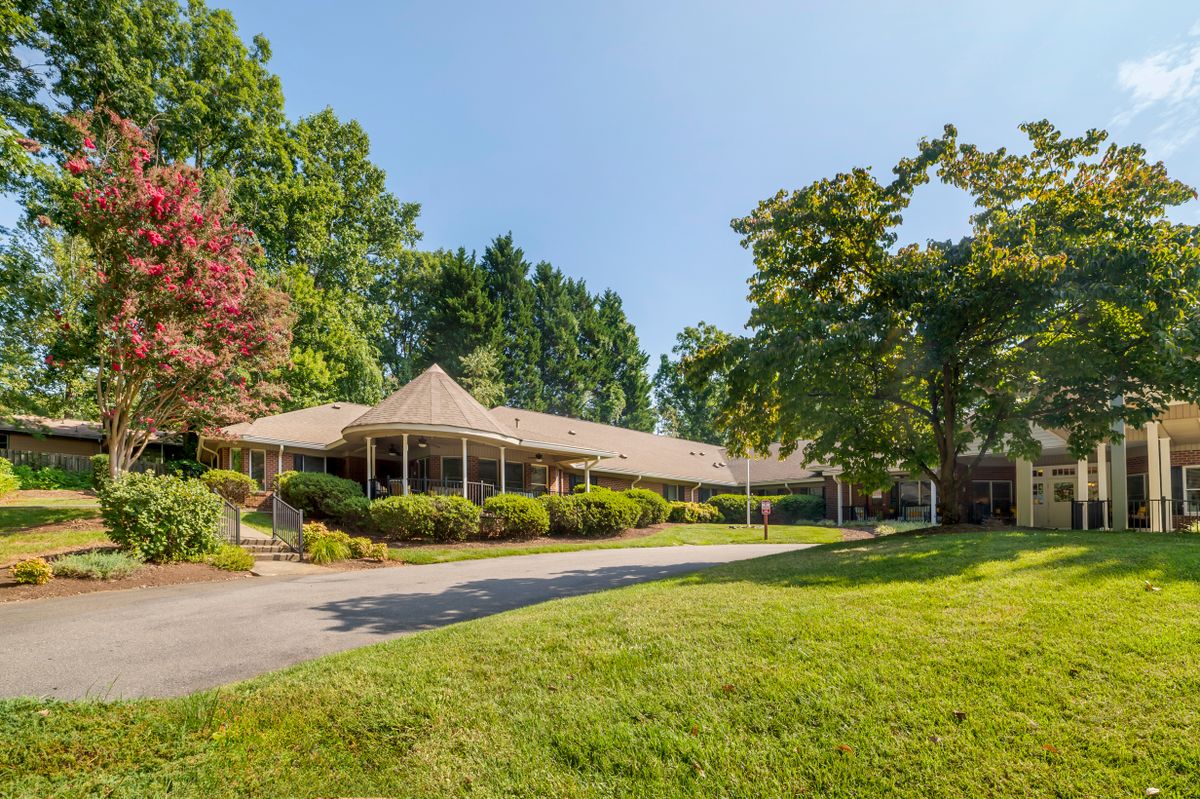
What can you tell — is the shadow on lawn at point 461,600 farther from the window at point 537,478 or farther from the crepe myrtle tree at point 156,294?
the window at point 537,478

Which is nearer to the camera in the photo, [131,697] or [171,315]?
[131,697]

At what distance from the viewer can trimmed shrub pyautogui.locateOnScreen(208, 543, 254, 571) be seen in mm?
11336

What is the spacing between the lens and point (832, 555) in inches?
373

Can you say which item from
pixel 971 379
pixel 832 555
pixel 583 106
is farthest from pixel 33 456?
pixel 971 379

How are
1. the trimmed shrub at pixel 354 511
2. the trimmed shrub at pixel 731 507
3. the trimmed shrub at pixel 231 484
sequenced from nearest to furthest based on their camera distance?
the trimmed shrub at pixel 354 511 → the trimmed shrub at pixel 231 484 → the trimmed shrub at pixel 731 507

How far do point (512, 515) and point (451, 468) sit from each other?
222 inches

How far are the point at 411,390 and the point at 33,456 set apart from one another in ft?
61.6

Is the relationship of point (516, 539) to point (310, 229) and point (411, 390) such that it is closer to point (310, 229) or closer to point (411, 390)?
point (411, 390)

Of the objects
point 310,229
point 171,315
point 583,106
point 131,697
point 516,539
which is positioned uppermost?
point 310,229

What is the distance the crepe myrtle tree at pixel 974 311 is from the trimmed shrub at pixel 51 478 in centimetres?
2656

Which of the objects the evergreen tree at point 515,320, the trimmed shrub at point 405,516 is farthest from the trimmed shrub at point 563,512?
the evergreen tree at point 515,320

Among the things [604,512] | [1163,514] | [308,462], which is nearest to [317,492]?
[308,462]

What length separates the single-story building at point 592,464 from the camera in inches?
567

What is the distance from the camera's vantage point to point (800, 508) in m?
28.8
